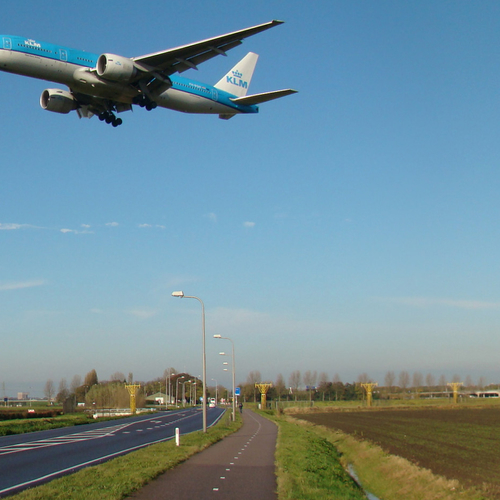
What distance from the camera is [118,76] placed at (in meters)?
24.7

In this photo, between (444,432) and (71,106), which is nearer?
(71,106)

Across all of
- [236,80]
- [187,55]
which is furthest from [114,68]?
[236,80]

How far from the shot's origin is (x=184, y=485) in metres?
14.6

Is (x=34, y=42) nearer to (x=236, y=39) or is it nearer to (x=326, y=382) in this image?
(x=236, y=39)

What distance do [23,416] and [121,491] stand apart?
6315 centimetres

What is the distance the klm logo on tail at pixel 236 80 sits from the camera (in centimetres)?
4088

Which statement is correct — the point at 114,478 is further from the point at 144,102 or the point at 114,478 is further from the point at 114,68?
the point at 144,102

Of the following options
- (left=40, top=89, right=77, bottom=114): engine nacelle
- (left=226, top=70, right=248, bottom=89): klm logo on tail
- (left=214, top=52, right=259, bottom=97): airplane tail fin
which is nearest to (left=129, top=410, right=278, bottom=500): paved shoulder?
(left=40, top=89, right=77, bottom=114): engine nacelle

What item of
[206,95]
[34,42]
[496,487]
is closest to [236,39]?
[206,95]

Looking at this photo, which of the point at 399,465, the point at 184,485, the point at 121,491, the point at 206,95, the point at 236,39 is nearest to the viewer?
the point at 121,491

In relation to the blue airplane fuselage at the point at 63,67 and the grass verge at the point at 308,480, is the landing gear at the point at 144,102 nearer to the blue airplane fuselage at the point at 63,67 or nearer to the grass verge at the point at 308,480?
the blue airplane fuselage at the point at 63,67

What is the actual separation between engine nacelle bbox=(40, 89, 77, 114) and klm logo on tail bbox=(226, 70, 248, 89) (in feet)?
50.9

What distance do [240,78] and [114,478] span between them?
109 feet

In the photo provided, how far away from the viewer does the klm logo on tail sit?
40.9 metres
